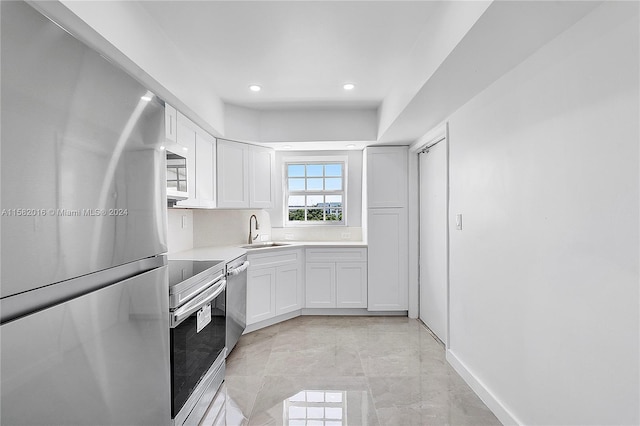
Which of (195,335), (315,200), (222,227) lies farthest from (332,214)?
(195,335)

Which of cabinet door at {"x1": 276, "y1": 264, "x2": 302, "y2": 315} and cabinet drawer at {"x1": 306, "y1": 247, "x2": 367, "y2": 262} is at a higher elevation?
cabinet drawer at {"x1": 306, "y1": 247, "x2": 367, "y2": 262}

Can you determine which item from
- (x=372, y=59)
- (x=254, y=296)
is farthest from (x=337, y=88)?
(x=254, y=296)

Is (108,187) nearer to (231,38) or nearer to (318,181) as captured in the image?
(231,38)

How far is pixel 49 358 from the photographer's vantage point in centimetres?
80

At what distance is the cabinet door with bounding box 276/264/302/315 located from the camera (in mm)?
3676

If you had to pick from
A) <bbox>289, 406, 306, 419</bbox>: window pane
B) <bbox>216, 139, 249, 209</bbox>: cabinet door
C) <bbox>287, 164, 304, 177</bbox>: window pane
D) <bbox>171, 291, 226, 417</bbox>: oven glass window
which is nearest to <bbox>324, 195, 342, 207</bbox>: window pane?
<bbox>287, 164, 304, 177</bbox>: window pane

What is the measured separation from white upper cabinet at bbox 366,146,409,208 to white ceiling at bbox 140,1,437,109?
0.94m

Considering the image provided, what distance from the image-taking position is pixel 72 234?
2.91 ft

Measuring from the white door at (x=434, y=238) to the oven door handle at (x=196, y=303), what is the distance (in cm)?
201

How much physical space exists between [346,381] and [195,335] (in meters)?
1.23

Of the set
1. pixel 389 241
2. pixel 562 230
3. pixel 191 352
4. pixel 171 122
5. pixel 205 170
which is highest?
pixel 171 122

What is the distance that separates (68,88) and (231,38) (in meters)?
1.52

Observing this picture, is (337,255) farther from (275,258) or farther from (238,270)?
(238,270)

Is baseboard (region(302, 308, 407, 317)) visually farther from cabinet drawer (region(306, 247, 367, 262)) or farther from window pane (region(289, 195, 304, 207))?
window pane (region(289, 195, 304, 207))
